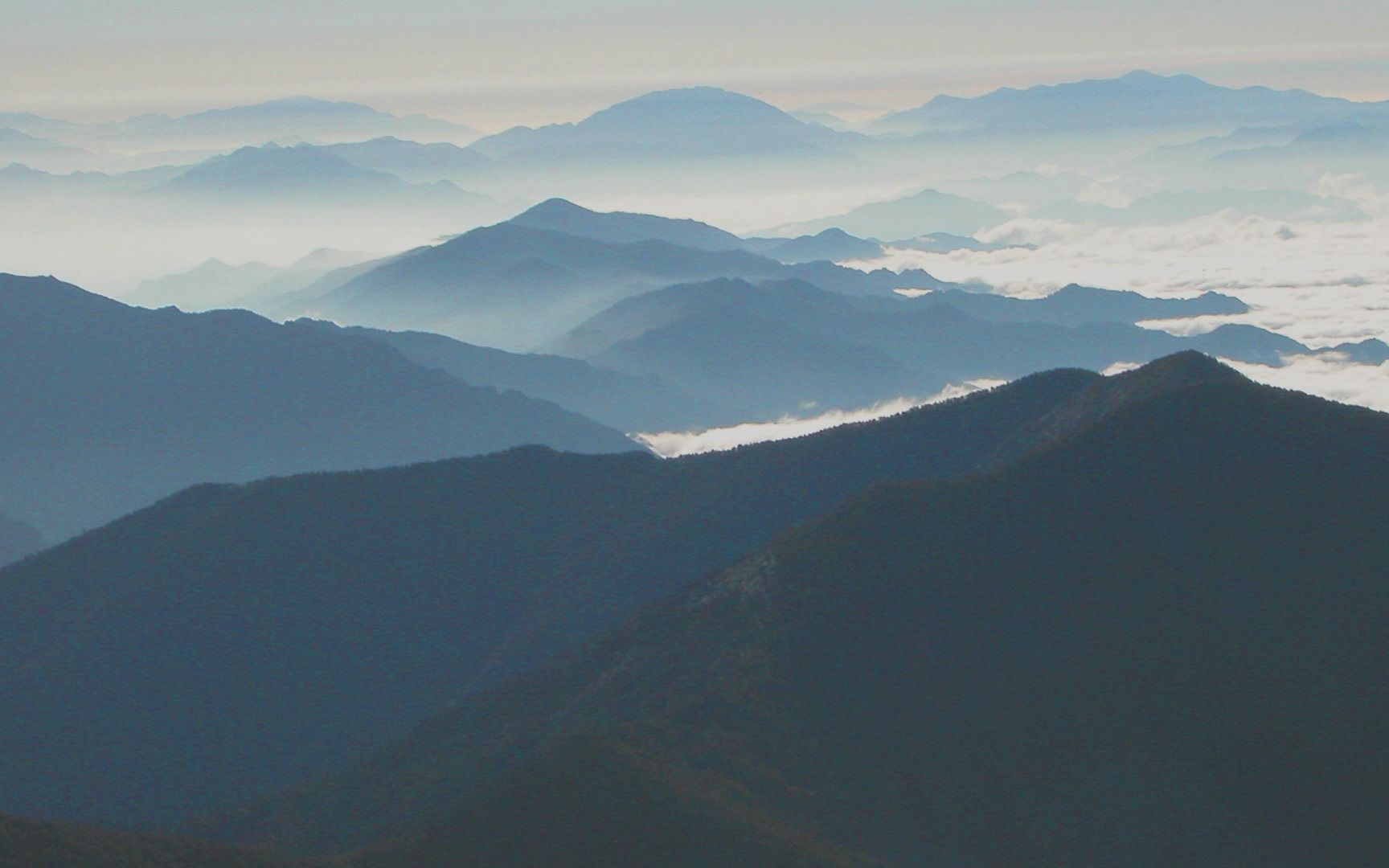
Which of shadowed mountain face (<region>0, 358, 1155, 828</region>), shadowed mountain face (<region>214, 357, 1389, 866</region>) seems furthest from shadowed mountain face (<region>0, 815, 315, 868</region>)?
shadowed mountain face (<region>0, 358, 1155, 828</region>)

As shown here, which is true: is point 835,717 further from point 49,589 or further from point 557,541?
point 49,589

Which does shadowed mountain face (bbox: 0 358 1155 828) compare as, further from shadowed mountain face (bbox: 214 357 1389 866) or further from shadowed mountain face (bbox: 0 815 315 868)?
shadowed mountain face (bbox: 0 815 315 868)

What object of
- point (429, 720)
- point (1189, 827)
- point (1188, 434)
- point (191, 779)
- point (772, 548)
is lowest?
point (191, 779)

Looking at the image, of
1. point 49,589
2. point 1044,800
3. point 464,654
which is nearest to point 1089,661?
point 1044,800

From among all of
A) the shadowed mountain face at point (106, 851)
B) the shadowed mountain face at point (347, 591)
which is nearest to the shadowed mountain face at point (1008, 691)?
the shadowed mountain face at point (106, 851)

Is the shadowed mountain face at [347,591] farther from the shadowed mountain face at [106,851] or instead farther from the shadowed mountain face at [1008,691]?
the shadowed mountain face at [106,851]

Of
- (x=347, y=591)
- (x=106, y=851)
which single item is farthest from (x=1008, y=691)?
(x=347, y=591)

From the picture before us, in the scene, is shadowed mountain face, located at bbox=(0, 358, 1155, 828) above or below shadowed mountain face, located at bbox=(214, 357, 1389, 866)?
below
